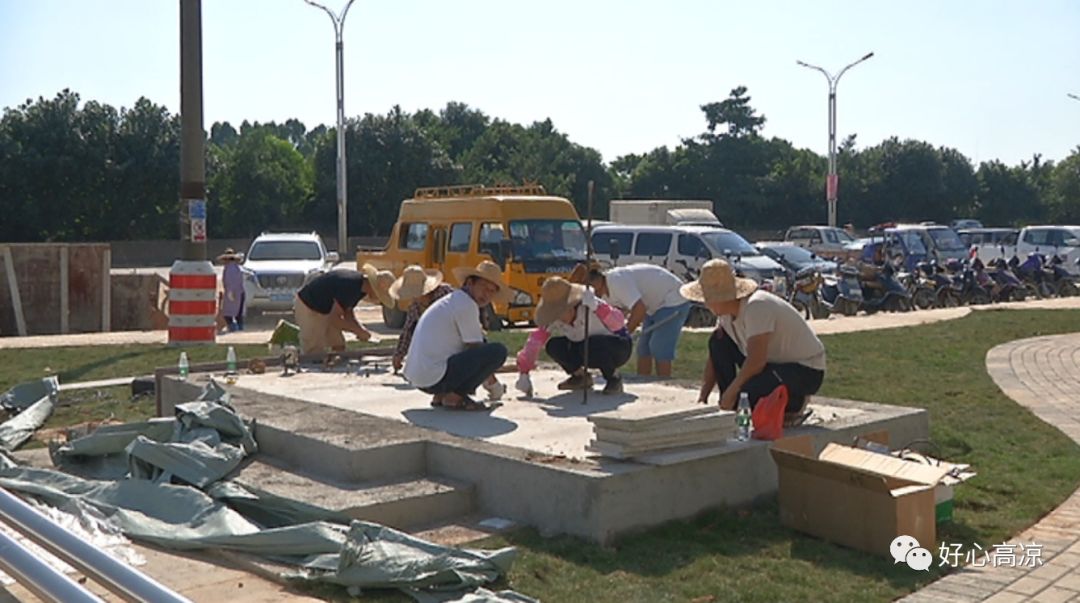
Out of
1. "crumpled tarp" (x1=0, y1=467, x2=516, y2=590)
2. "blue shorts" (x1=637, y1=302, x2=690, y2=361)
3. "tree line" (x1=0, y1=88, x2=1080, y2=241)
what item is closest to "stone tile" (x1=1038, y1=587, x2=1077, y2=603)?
"crumpled tarp" (x1=0, y1=467, x2=516, y2=590)

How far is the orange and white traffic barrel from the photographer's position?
1570 centimetres

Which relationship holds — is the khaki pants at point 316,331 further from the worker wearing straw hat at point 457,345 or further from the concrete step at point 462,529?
the concrete step at point 462,529

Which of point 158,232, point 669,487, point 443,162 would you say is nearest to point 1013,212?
point 443,162

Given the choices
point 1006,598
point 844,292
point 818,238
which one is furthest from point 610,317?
point 818,238

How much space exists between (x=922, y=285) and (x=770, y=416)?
65.4ft

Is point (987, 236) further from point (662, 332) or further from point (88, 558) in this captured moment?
point (88, 558)

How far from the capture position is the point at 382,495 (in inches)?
267

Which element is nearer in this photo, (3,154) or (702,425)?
(702,425)

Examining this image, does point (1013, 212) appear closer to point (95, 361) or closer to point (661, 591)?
point (95, 361)

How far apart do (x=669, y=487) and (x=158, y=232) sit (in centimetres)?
5399

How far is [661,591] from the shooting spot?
5.68 m

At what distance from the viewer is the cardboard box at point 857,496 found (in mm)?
6238

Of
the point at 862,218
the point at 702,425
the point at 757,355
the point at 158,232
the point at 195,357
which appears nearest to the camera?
the point at 702,425

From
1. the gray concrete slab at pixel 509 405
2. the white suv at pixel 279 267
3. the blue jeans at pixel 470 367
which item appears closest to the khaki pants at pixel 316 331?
the gray concrete slab at pixel 509 405
